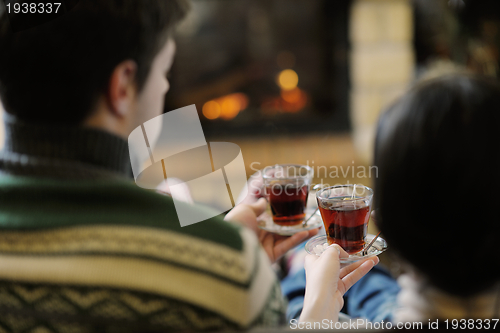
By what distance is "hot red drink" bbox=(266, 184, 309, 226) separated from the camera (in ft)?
3.41

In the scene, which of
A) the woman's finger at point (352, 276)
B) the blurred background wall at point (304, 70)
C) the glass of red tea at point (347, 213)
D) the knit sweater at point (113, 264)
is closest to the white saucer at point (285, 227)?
the glass of red tea at point (347, 213)

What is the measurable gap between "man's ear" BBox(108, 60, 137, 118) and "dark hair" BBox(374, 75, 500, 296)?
345 mm

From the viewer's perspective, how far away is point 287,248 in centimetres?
98

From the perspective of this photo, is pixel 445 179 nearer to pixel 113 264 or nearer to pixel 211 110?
pixel 113 264

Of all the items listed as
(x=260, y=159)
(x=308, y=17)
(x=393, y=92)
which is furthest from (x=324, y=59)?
(x=260, y=159)

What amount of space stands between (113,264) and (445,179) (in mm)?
388

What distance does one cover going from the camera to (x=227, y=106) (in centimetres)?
276

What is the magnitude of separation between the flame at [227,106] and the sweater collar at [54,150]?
85.0 inches

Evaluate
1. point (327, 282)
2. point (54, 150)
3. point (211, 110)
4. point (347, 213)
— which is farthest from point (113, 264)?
point (211, 110)

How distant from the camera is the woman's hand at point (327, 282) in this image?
2.29ft

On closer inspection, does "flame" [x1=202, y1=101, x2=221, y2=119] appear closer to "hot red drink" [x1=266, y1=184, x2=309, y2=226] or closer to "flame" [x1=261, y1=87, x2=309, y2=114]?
"flame" [x1=261, y1=87, x2=309, y2=114]

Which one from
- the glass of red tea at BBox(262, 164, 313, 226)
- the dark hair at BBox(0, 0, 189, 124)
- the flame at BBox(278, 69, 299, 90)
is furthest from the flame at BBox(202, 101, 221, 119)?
the dark hair at BBox(0, 0, 189, 124)

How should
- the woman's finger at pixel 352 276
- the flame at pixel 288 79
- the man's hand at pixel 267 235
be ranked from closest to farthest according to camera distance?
the woman's finger at pixel 352 276 → the man's hand at pixel 267 235 → the flame at pixel 288 79

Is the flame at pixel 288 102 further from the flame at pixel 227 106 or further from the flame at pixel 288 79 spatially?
the flame at pixel 227 106
